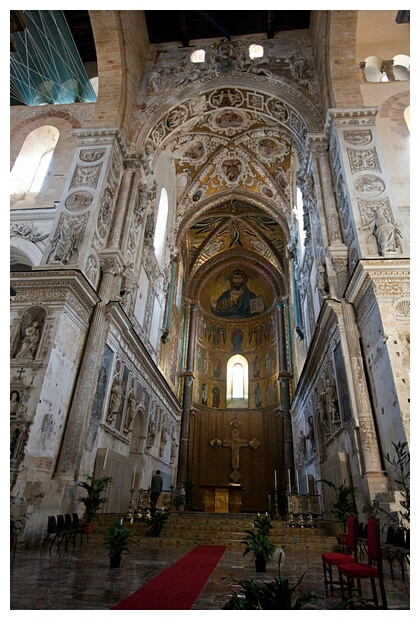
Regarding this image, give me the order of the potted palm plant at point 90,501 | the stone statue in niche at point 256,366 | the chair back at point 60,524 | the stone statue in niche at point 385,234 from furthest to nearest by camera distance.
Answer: the stone statue in niche at point 256,366 → the stone statue in niche at point 385,234 → the potted palm plant at point 90,501 → the chair back at point 60,524

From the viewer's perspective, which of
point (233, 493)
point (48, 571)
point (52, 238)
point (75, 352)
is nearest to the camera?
point (48, 571)

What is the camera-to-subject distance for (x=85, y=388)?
9234 mm

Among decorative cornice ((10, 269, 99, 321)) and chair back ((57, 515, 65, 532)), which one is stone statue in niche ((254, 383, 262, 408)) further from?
chair back ((57, 515, 65, 532))

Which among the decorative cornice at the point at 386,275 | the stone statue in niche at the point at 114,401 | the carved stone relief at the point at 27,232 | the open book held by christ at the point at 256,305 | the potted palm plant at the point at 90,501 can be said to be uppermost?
the open book held by christ at the point at 256,305

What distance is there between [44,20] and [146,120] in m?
4.91

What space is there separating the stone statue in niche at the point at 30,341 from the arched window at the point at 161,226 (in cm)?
925

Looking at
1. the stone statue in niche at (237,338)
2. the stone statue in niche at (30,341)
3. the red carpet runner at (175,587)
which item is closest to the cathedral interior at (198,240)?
the stone statue in niche at (30,341)

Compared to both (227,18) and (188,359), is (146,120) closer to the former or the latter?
(227,18)

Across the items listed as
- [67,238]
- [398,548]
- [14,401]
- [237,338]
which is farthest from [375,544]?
[237,338]

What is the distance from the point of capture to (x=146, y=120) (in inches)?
586

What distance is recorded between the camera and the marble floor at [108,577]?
3.37 metres

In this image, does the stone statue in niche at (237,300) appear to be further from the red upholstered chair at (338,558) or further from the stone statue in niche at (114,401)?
the red upholstered chair at (338,558)

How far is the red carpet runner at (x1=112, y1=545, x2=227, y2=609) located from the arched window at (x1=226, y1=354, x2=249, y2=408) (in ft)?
62.3

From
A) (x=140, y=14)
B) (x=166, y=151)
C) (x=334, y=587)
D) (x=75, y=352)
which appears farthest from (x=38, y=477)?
(x=140, y=14)
